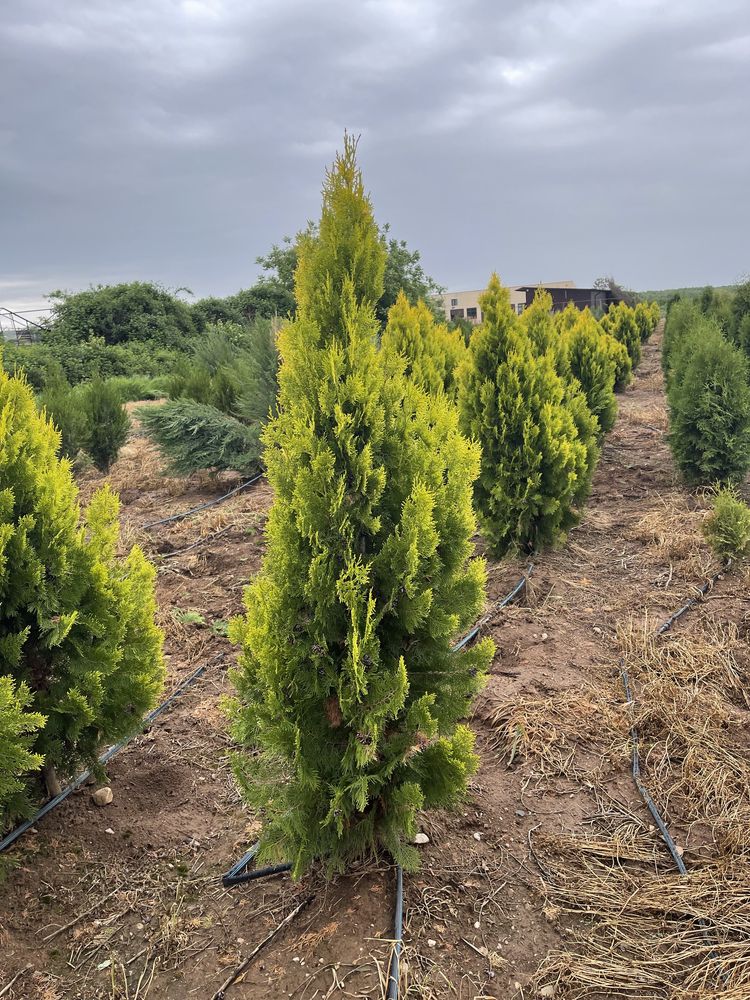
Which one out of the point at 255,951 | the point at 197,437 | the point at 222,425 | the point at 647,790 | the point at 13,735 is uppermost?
the point at 222,425

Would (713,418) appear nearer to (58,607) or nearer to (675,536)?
(675,536)

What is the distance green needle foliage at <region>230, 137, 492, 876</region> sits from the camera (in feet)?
8.70

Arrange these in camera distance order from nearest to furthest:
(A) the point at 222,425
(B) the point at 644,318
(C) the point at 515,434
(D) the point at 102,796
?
(D) the point at 102,796 < (C) the point at 515,434 < (A) the point at 222,425 < (B) the point at 644,318

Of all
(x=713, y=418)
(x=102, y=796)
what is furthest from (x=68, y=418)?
(x=713, y=418)

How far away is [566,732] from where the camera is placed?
4047mm

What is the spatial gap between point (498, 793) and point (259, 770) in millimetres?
1488

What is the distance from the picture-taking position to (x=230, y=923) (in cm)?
275

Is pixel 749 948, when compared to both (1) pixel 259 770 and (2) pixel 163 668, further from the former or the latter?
(2) pixel 163 668

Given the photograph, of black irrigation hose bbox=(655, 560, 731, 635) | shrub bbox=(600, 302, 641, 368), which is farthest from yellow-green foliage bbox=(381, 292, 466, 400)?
shrub bbox=(600, 302, 641, 368)

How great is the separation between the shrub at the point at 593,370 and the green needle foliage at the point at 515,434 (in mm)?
5418

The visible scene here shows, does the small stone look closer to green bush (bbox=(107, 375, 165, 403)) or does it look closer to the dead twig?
the dead twig

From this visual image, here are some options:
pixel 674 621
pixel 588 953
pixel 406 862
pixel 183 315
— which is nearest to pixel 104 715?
pixel 406 862

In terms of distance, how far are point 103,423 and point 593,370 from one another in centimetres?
919

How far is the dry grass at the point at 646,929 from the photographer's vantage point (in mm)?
2426
